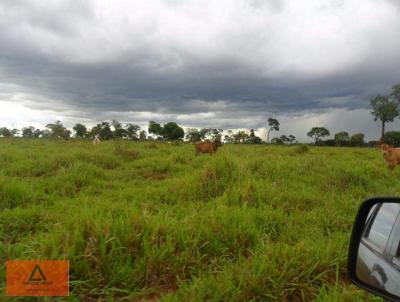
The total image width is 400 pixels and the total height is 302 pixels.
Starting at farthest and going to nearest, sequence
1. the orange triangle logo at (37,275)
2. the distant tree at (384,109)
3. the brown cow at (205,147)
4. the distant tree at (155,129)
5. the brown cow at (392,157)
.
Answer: the distant tree at (155,129) → the distant tree at (384,109) → the brown cow at (205,147) → the brown cow at (392,157) → the orange triangle logo at (37,275)

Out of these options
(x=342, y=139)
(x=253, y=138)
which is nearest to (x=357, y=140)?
(x=342, y=139)

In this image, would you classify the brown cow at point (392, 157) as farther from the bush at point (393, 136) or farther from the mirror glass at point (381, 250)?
the bush at point (393, 136)

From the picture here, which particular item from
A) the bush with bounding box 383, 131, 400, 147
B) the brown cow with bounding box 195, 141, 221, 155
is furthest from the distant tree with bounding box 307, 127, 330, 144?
the brown cow with bounding box 195, 141, 221, 155

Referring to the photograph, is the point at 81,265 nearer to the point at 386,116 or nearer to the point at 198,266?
the point at 198,266

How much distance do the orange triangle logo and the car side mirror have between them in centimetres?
236

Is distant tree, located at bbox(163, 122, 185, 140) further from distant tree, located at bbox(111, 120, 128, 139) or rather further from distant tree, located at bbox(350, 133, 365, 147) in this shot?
distant tree, located at bbox(350, 133, 365, 147)

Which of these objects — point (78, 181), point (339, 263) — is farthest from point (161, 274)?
point (78, 181)

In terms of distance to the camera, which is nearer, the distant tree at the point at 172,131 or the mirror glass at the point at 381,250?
the mirror glass at the point at 381,250

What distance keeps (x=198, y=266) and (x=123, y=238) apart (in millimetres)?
781

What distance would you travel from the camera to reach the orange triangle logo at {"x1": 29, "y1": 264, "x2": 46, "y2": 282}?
285 cm

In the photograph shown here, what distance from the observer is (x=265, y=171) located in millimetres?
8133
